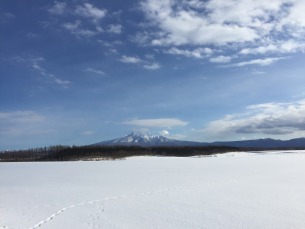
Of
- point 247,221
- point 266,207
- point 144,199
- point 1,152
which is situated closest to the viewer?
point 247,221

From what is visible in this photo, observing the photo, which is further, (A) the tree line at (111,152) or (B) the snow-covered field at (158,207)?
(A) the tree line at (111,152)

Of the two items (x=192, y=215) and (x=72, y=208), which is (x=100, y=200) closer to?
(x=72, y=208)

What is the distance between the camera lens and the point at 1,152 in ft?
393

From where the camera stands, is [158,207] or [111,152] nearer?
[158,207]

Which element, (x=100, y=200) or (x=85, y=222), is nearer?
(x=85, y=222)

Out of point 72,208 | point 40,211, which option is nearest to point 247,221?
point 72,208

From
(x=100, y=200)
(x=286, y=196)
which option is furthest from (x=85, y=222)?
(x=286, y=196)

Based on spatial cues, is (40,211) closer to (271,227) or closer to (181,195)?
(181,195)

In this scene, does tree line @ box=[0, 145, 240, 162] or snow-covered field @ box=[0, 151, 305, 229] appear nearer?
snow-covered field @ box=[0, 151, 305, 229]

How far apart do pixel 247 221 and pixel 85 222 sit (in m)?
4.13

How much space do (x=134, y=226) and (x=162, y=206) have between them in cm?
240

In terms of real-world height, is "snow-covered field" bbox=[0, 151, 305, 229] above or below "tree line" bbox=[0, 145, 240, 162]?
below

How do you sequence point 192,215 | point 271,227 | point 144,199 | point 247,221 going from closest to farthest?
point 271,227, point 247,221, point 192,215, point 144,199

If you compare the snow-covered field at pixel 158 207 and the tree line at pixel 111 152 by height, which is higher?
the tree line at pixel 111 152
